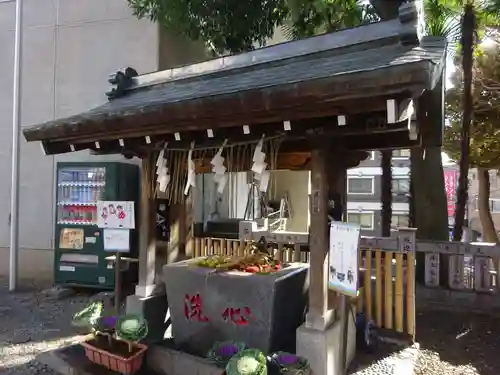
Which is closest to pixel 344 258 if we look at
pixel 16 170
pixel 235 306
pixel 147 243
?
pixel 235 306

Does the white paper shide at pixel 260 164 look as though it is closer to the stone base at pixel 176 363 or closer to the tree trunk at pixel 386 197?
the stone base at pixel 176 363

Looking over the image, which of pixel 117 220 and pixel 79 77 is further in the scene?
pixel 79 77

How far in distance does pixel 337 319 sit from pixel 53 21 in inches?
416

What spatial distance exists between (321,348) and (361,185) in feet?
100.0

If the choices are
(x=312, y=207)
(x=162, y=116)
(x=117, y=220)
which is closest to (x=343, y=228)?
(x=312, y=207)

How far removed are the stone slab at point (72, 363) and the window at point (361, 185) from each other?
29.5 metres

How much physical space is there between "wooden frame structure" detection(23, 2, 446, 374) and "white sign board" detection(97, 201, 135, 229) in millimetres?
762

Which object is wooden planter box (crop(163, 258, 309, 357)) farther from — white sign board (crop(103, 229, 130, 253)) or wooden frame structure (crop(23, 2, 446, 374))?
white sign board (crop(103, 229, 130, 253))

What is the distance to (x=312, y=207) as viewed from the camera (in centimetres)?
518

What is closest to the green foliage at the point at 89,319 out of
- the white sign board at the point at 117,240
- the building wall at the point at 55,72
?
the white sign board at the point at 117,240

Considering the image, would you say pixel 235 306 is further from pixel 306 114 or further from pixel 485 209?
pixel 485 209

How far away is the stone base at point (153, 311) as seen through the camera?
260 inches

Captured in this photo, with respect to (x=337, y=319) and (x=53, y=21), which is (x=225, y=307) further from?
(x=53, y=21)

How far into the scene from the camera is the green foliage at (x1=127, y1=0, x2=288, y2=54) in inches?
392
